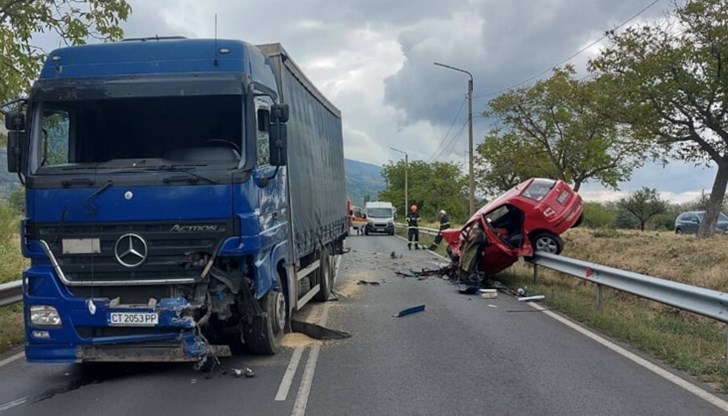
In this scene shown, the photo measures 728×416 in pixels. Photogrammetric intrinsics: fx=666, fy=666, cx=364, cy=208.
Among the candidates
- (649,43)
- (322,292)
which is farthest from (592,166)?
(322,292)

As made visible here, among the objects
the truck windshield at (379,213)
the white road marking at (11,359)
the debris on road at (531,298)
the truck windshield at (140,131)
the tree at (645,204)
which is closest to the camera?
the truck windshield at (140,131)

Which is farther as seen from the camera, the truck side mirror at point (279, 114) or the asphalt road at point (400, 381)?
the truck side mirror at point (279, 114)

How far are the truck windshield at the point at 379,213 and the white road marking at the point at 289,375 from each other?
33568 mm

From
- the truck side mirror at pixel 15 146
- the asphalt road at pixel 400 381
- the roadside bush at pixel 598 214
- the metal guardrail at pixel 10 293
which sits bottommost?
the roadside bush at pixel 598 214

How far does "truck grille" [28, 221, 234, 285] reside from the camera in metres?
6.10

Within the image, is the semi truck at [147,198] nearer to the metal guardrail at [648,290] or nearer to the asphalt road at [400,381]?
the asphalt road at [400,381]

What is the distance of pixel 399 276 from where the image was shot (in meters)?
16.1

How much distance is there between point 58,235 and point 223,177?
161 cm

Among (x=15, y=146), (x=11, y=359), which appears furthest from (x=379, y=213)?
(x=15, y=146)

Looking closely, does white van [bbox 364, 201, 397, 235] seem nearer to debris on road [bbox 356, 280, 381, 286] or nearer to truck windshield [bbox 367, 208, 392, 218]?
truck windshield [bbox 367, 208, 392, 218]

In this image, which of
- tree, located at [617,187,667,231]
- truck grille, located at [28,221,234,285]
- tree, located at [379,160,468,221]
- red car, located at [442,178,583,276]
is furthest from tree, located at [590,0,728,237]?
tree, located at [379,160,468,221]

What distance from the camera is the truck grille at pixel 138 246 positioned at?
240 inches

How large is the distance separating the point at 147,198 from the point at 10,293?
4464 mm

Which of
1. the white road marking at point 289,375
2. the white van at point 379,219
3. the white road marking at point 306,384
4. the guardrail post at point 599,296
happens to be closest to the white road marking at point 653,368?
the guardrail post at point 599,296
